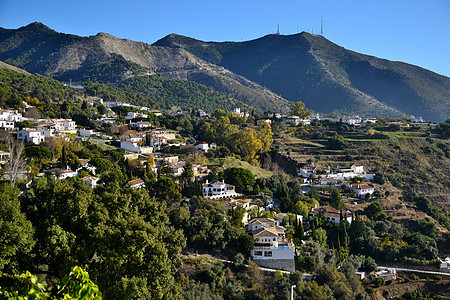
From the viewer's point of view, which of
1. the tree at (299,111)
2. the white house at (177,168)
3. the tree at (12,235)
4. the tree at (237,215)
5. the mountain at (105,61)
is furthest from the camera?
Result: the mountain at (105,61)

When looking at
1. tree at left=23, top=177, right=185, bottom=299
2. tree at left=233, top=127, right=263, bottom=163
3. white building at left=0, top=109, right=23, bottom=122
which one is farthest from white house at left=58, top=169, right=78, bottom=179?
tree at left=233, top=127, right=263, bottom=163

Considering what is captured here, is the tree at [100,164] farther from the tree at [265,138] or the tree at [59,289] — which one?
the tree at [59,289]

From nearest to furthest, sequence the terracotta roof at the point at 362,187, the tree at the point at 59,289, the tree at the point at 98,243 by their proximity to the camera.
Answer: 1. the tree at the point at 59,289
2. the tree at the point at 98,243
3. the terracotta roof at the point at 362,187

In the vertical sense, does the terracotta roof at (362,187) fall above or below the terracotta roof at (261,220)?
above

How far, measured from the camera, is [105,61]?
105562 millimetres

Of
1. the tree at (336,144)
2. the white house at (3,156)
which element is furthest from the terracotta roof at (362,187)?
the white house at (3,156)

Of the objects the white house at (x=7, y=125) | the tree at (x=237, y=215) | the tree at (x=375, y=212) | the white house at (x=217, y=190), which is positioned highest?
the white house at (x=7, y=125)

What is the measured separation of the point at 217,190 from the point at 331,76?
102 metres

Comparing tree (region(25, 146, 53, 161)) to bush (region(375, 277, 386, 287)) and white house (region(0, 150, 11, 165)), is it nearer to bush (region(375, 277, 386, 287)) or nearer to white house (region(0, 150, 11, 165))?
white house (region(0, 150, 11, 165))

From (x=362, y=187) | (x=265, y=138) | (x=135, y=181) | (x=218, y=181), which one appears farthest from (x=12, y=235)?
(x=265, y=138)

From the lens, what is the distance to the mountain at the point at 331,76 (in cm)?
10388

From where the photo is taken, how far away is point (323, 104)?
358 feet

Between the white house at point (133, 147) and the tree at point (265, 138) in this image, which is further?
the tree at point (265, 138)

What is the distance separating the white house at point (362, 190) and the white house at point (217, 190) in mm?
13005
